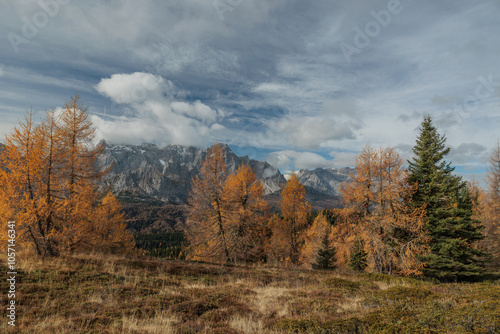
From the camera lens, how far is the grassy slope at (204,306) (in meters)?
5.38

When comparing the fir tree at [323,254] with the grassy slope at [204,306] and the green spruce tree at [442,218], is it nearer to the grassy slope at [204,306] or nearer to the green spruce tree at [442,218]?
the green spruce tree at [442,218]

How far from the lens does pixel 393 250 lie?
18562mm

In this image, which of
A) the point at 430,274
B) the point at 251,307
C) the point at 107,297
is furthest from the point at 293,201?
the point at 107,297

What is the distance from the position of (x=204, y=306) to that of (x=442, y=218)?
23.8m

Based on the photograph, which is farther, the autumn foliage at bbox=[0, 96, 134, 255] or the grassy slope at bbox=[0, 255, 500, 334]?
the autumn foliage at bbox=[0, 96, 134, 255]

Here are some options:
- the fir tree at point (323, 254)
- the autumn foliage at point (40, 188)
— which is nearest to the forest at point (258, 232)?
the autumn foliage at point (40, 188)

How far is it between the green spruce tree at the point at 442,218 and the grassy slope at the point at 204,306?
36.2ft

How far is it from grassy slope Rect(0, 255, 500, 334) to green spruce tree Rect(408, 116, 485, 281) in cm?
1103

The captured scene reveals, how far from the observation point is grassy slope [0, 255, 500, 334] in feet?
17.6

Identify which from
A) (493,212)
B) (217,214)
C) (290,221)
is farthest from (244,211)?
(493,212)

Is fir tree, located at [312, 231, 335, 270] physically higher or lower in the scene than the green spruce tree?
lower

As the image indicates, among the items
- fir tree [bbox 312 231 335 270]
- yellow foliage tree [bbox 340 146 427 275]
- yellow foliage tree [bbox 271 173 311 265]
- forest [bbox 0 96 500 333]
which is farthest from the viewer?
fir tree [bbox 312 231 335 270]

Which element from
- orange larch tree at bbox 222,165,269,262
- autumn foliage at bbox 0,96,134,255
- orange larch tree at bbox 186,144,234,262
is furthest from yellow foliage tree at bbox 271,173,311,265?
autumn foliage at bbox 0,96,134,255

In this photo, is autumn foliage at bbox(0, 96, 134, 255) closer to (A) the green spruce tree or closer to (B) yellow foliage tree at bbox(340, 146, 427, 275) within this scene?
(B) yellow foliage tree at bbox(340, 146, 427, 275)
